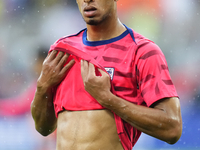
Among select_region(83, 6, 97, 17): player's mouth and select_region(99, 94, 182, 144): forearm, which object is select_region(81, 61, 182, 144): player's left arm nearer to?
select_region(99, 94, 182, 144): forearm

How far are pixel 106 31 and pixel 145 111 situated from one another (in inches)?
22.6

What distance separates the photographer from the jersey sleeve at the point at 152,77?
1.54 m

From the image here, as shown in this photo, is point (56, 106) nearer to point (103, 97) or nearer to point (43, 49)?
point (103, 97)

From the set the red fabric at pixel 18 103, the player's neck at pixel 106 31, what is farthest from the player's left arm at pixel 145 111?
the red fabric at pixel 18 103

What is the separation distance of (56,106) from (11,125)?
3254mm

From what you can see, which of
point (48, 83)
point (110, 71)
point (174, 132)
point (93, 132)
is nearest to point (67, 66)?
point (48, 83)

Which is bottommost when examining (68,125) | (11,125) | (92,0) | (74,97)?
(11,125)

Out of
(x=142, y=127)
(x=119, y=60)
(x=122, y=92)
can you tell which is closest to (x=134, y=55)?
(x=119, y=60)

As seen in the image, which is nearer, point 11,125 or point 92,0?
point 92,0

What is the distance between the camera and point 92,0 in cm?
173

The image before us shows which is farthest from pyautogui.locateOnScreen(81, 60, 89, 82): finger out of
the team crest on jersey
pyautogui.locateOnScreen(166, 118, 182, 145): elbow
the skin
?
pyautogui.locateOnScreen(166, 118, 182, 145): elbow

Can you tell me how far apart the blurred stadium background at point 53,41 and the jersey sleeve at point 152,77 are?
2.95m

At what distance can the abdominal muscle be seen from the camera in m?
1.59

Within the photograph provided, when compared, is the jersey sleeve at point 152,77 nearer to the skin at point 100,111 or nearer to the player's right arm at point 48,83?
the skin at point 100,111
